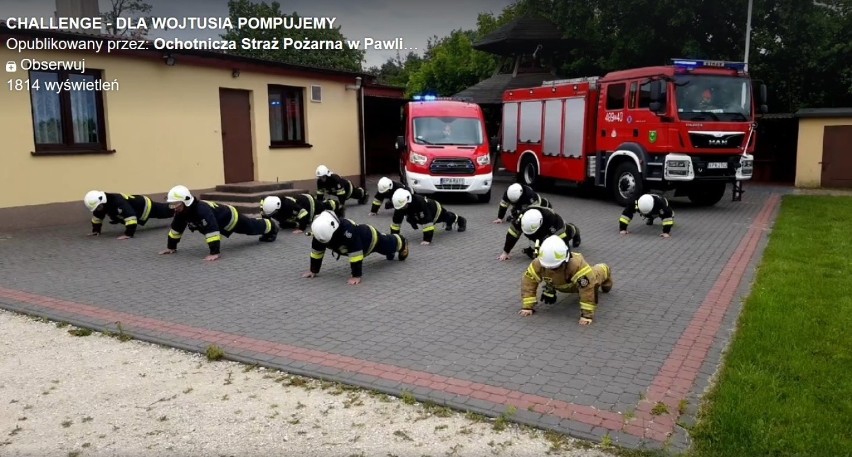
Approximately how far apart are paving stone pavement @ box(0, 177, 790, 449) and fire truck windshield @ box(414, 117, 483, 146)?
5789 mm

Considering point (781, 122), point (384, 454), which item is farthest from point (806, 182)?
point (384, 454)

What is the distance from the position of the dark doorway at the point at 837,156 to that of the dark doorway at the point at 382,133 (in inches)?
580

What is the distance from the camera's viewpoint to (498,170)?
2756 cm

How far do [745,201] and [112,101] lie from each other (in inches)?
627

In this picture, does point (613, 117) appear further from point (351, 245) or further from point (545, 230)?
point (351, 245)

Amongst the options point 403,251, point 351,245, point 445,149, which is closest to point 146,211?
point 403,251

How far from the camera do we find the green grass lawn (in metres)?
4.04

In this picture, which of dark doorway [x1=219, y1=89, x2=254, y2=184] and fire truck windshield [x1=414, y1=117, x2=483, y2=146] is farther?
fire truck windshield [x1=414, y1=117, x2=483, y2=146]

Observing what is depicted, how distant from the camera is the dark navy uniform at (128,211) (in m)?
11.6

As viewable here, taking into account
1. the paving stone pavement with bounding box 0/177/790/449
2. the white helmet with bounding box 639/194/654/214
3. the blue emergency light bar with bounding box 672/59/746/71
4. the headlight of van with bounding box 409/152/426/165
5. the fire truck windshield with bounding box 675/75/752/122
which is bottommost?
the paving stone pavement with bounding box 0/177/790/449

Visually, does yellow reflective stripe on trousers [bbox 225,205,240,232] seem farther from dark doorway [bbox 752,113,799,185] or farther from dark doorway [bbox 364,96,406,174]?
dark doorway [bbox 752,113,799,185]

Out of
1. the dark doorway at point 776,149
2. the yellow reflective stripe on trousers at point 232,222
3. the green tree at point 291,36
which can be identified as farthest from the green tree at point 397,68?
the yellow reflective stripe on trousers at point 232,222

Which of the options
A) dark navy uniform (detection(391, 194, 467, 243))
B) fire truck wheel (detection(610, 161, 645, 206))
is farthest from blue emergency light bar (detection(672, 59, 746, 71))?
dark navy uniform (detection(391, 194, 467, 243))

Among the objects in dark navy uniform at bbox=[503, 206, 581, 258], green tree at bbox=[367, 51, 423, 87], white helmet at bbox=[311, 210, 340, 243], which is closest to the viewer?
white helmet at bbox=[311, 210, 340, 243]
